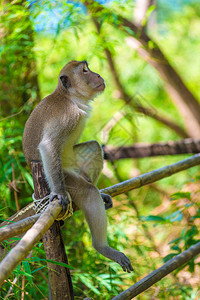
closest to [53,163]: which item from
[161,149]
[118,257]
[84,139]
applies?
[118,257]

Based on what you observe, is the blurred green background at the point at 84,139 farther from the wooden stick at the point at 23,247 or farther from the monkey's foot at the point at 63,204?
the wooden stick at the point at 23,247

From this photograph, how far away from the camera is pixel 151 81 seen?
21.6 ft

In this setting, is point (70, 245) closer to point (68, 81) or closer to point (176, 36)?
point (68, 81)

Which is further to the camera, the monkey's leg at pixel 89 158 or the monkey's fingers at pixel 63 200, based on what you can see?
the monkey's leg at pixel 89 158

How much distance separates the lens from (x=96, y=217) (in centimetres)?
215

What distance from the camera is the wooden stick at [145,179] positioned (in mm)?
2438

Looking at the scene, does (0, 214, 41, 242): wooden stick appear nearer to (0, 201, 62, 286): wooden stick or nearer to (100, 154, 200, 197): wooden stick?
(0, 201, 62, 286): wooden stick

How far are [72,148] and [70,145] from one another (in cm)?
8

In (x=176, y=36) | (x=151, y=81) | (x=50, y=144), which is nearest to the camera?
(x=50, y=144)

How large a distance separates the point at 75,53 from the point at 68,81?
5.04 feet

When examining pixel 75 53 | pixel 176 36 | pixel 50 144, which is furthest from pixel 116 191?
pixel 176 36

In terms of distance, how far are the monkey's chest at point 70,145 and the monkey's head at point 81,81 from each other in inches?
8.7

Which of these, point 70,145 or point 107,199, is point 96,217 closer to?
point 107,199

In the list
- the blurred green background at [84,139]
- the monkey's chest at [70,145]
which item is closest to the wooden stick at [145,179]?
the blurred green background at [84,139]
